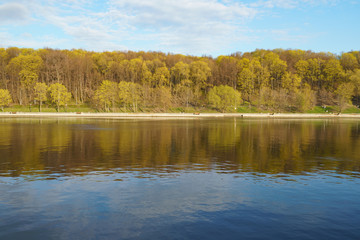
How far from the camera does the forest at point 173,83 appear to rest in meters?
125

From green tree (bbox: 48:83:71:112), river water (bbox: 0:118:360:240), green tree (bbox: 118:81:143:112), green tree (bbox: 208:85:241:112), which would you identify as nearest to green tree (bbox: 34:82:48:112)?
green tree (bbox: 48:83:71:112)

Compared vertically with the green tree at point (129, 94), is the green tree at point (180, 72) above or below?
above

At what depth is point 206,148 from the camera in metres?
32.4

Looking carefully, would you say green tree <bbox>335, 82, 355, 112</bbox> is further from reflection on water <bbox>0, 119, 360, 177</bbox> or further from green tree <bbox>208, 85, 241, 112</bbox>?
reflection on water <bbox>0, 119, 360, 177</bbox>

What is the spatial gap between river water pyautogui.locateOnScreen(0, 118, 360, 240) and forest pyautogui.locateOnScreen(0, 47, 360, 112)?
98362mm

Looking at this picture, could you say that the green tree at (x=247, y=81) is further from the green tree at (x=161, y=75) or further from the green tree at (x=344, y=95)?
the green tree at (x=344, y=95)

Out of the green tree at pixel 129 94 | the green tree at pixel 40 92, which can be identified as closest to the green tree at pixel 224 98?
the green tree at pixel 129 94

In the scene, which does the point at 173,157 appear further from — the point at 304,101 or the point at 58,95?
the point at 304,101

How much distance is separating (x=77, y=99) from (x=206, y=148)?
4618 inches

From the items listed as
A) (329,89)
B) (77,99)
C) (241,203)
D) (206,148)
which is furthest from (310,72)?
(241,203)

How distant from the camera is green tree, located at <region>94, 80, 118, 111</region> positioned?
391 ft

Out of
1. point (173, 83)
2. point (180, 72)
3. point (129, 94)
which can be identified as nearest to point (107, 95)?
point (129, 94)

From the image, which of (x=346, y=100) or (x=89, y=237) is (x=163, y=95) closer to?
(x=346, y=100)

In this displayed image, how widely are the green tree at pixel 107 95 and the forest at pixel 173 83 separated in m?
0.40
